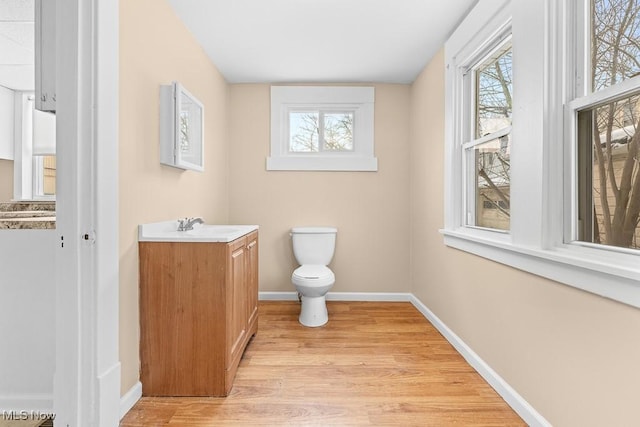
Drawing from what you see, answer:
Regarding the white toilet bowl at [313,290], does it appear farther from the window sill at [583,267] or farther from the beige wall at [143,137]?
the window sill at [583,267]

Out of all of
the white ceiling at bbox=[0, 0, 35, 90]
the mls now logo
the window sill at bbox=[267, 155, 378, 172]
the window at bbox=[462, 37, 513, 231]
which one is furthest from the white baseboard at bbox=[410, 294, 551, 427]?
the white ceiling at bbox=[0, 0, 35, 90]

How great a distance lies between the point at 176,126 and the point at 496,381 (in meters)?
2.22

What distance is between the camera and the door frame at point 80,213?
4.16ft

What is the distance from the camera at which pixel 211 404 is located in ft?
5.14

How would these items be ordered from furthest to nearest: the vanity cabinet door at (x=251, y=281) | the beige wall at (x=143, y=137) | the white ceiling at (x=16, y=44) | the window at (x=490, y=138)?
the vanity cabinet door at (x=251, y=281), the white ceiling at (x=16, y=44), the window at (x=490, y=138), the beige wall at (x=143, y=137)

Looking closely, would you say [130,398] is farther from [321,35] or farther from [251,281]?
[321,35]

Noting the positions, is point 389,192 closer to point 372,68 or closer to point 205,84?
point 372,68

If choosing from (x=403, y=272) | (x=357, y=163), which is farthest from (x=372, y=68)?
(x=403, y=272)

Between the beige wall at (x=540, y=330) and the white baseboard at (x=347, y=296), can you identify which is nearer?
the beige wall at (x=540, y=330)

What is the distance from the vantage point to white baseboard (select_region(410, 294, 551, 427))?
1396mm

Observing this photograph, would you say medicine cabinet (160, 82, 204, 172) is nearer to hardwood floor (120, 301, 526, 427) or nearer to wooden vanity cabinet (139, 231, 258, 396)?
wooden vanity cabinet (139, 231, 258, 396)

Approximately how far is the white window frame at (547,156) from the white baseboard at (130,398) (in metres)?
1.91

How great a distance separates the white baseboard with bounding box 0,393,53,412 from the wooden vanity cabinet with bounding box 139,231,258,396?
37 cm

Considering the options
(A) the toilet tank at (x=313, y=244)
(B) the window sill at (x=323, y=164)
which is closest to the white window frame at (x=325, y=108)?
(B) the window sill at (x=323, y=164)
